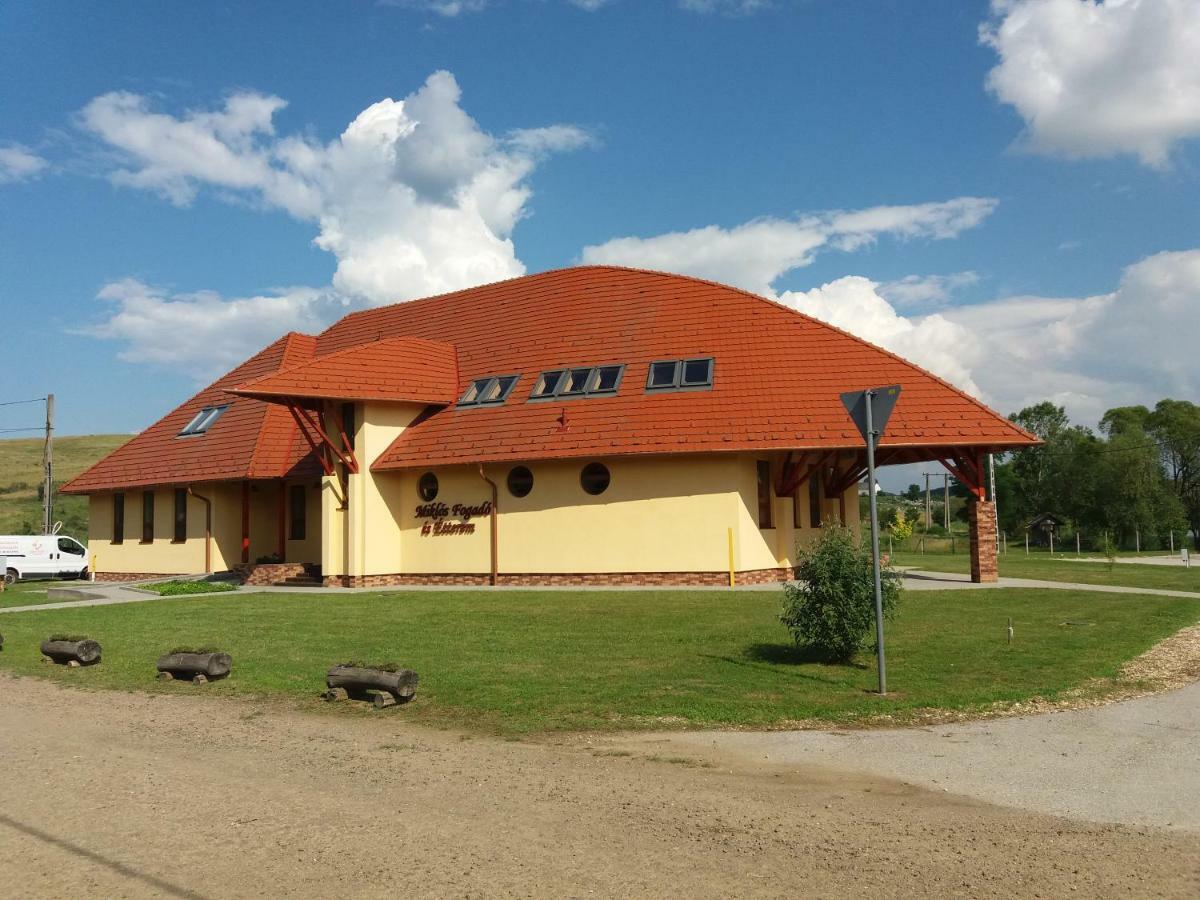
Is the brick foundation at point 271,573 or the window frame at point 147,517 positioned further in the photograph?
the window frame at point 147,517

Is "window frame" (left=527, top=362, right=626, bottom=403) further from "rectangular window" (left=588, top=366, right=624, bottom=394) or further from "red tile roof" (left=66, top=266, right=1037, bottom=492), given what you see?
"red tile roof" (left=66, top=266, right=1037, bottom=492)

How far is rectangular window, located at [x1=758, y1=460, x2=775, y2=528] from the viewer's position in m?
22.8

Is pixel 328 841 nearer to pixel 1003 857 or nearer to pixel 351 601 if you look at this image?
pixel 1003 857

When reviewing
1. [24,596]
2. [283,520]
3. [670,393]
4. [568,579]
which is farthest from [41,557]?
[670,393]

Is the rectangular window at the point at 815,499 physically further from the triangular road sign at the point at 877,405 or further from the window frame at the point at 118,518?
the window frame at the point at 118,518

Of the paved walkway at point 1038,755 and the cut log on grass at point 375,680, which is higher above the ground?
the cut log on grass at point 375,680

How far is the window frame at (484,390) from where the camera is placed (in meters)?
25.0

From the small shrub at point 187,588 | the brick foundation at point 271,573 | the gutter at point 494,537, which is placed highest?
the gutter at point 494,537

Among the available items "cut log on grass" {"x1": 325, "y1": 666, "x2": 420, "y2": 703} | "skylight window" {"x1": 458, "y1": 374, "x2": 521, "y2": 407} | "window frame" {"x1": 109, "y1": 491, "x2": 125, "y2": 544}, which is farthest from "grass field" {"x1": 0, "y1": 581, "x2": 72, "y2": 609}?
"cut log on grass" {"x1": 325, "y1": 666, "x2": 420, "y2": 703}

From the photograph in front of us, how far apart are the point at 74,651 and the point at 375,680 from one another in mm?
5466

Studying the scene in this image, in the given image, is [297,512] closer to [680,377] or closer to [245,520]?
[245,520]

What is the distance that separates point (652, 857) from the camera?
4859mm

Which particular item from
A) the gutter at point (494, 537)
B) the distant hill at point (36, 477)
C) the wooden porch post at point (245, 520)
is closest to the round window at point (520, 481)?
the gutter at point (494, 537)

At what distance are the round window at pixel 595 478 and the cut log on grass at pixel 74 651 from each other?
12346 mm
